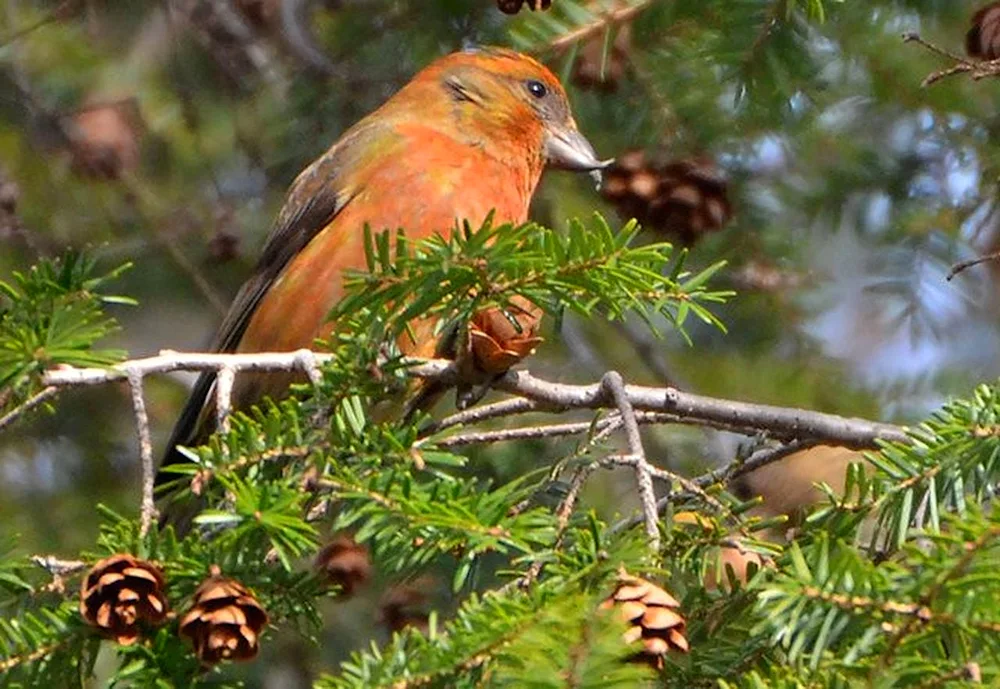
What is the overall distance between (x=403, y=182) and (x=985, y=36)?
1.16 m

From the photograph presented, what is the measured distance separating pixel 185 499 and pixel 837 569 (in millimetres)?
826

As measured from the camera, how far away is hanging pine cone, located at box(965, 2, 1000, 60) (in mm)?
2820

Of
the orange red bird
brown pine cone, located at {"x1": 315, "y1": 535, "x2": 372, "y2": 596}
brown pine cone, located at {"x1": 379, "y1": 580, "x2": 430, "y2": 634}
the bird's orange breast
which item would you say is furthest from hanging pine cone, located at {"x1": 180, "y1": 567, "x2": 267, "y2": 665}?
the bird's orange breast

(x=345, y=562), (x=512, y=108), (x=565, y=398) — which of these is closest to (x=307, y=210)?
(x=512, y=108)

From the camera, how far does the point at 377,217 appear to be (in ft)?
11.1

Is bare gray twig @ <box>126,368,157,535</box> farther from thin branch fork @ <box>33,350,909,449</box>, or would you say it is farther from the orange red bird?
the orange red bird

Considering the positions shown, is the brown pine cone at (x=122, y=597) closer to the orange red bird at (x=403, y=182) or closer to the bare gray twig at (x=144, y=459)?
the bare gray twig at (x=144, y=459)

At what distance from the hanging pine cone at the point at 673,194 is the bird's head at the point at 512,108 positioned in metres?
0.15

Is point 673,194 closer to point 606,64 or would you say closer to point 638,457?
point 606,64

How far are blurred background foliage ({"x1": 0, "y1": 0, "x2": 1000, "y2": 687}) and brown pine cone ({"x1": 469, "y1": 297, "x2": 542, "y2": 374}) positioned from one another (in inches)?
46.7

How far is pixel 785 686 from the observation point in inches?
61.2

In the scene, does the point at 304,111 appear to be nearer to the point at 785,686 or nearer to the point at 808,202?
the point at 808,202

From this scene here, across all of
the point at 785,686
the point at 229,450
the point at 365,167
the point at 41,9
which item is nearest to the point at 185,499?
the point at 229,450

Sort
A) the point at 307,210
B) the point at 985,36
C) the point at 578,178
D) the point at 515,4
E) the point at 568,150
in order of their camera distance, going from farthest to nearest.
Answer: the point at 578,178
the point at 568,150
the point at 307,210
the point at 515,4
the point at 985,36
